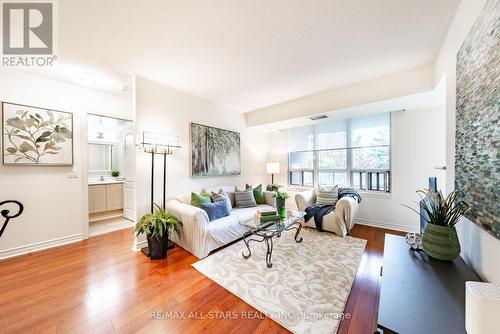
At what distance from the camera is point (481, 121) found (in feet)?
3.44

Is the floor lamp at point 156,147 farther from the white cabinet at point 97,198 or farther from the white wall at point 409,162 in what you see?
the white wall at point 409,162

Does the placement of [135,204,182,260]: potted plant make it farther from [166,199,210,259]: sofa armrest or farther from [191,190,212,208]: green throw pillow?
[191,190,212,208]: green throw pillow

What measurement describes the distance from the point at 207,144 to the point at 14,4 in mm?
2598

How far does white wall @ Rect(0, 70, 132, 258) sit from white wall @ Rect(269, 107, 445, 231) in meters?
5.43

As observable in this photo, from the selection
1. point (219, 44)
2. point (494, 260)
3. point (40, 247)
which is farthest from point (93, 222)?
point (494, 260)

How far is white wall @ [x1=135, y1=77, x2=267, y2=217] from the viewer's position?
2809 millimetres

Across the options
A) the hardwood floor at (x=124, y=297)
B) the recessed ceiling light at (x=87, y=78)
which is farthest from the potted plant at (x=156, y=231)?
the recessed ceiling light at (x=87, y=78)

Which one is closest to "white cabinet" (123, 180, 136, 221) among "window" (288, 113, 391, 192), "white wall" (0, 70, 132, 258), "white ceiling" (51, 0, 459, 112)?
"white wall" (0, 70, 132, 258)

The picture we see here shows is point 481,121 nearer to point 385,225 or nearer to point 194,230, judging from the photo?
point 194,230

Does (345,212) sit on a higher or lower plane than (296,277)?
higher

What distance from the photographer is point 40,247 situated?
268cm

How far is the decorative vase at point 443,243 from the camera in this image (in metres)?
1.19

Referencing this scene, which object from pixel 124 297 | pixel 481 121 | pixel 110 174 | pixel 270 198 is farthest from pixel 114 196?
pixel 481 121

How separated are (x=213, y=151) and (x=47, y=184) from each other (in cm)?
261
